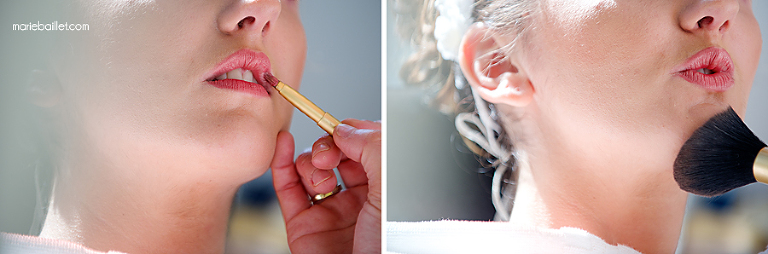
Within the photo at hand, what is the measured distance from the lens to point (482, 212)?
803 mm

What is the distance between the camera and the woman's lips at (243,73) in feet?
2.20

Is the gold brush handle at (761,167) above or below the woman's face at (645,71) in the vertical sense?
below

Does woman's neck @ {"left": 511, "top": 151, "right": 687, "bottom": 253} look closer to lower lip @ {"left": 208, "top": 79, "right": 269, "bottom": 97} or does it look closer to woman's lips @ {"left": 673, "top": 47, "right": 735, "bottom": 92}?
woman's lips @ {"left": 673, "top": 47, "right": 735, "bottom": 92}

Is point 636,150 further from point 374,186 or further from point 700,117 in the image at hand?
point 374,186

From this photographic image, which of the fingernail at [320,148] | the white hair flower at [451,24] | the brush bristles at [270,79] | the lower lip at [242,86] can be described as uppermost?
the white hair flower at [451,24]

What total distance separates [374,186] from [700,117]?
0.45 metres

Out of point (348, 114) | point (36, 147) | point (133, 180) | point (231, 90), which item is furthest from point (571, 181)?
point (36, 147)

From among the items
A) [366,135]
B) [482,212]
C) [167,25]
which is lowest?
[482,212]

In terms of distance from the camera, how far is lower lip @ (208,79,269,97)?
0.67m

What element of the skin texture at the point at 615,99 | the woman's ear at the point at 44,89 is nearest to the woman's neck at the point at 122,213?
the woman's ear at the point at 44,89

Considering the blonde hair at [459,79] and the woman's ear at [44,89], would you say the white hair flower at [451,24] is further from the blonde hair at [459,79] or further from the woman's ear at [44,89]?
the woman's ear at [44,89]

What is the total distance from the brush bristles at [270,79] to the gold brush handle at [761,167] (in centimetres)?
62

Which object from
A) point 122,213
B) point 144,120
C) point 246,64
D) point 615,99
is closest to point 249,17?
point 246,64

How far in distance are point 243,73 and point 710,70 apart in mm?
632
